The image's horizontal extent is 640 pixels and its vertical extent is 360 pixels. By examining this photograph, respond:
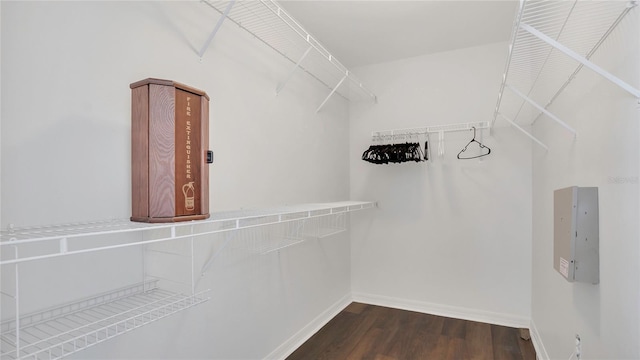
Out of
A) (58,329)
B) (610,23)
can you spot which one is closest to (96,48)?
(58,329)

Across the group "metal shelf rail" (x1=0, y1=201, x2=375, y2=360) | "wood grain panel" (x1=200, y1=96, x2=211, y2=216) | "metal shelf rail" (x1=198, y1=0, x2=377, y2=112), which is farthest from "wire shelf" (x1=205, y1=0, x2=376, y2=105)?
"metal shelf rail" (x1=0, y1=201, x2=375, y2=360)

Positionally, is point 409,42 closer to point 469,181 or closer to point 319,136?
point 319,136

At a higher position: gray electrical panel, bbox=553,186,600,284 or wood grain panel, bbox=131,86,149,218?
wood grain panel, bbox=131,86,149,218

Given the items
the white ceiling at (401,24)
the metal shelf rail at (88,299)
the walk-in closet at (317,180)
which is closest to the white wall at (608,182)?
the walk-in closet at (317,180)

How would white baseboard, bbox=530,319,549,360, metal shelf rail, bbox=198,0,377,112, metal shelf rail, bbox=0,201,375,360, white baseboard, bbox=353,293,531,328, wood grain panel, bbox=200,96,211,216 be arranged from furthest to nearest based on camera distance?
white baseboard, bbox=353,293,531,328 → white baseboard, bbox=530,319,549,360 → metal shelf rail, bbox=198,0,377,112 → wood grain panel, bbox=200,96,211,216 → metal shelf rail, bbox=0,201,375,360

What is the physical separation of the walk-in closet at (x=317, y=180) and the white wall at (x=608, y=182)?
1cm

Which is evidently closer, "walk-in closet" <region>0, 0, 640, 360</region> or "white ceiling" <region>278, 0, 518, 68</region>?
"walk-in closet" <region>0, 0, 640, 360</region>

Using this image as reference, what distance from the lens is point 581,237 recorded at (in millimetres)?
1308

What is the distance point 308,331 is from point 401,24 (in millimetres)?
2556

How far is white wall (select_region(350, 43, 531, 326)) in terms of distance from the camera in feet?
9.36

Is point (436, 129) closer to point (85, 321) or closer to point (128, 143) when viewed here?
point (128, 143)

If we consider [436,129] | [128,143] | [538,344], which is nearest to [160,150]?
[128,143]

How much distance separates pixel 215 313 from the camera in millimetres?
1757

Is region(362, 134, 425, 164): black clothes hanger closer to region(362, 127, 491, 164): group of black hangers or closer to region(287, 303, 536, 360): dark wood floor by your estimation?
region(362, 127, 491, 164): group of black hangers
